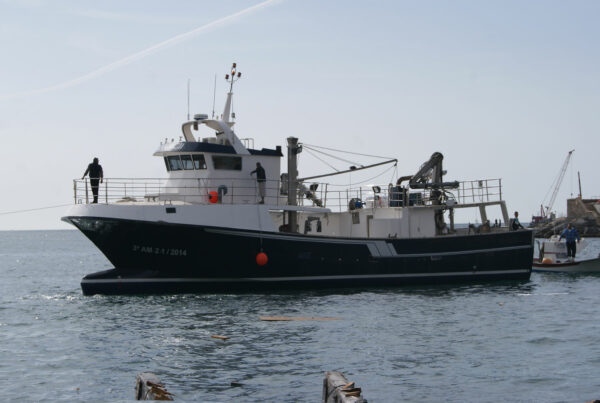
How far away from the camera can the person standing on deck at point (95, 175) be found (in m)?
23.1

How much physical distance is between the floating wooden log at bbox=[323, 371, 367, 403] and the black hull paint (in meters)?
12.8

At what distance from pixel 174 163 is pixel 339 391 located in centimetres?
1680

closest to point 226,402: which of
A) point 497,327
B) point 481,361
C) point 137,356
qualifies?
point 137,356

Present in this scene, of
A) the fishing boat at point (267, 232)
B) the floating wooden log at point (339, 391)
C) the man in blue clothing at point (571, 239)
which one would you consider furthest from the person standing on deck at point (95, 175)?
the man in blue clothing at point (571, 239)

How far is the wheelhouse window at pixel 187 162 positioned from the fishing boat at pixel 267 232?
4cm

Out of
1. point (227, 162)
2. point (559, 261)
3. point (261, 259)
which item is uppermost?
point (227, 162)

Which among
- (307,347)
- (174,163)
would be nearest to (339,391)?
(307,347)

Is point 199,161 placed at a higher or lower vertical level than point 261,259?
higher

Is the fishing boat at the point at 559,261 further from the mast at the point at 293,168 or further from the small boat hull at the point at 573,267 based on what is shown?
the mast at the point at 293,168

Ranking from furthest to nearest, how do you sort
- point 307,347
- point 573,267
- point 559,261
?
point 559,261 < point 573,267 < point 307,347

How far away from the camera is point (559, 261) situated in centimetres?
3559

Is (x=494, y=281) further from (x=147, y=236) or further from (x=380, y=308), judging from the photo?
(x=147, y=236)

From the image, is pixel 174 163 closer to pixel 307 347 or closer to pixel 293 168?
pixel 293 168

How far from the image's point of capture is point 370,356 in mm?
14398
